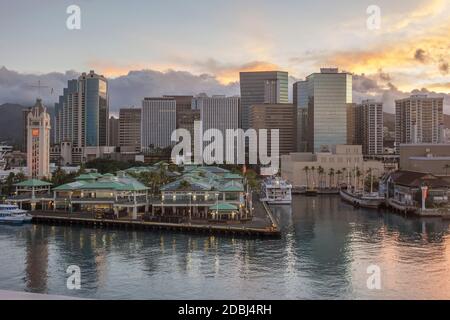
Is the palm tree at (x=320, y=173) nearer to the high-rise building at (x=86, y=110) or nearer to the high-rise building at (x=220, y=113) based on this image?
the high-rise building at (x=220, y=113)

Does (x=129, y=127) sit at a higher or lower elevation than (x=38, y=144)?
higher

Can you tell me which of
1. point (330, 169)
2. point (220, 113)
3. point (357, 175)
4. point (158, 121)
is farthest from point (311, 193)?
point (158, 121)

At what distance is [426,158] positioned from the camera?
45156 millimetres

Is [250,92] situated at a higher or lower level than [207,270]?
higher

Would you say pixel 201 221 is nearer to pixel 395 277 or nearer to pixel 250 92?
pixel 395 277

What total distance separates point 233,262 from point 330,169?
4446cm

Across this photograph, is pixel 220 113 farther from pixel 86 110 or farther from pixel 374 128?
pixel 374 128

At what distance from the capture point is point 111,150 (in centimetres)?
10019

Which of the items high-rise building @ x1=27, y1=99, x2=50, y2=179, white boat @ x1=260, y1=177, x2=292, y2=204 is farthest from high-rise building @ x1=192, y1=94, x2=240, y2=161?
white boat @ x1=260, y1=177, x2=292, y2=204

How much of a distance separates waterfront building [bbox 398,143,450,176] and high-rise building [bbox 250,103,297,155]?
40.4 m
